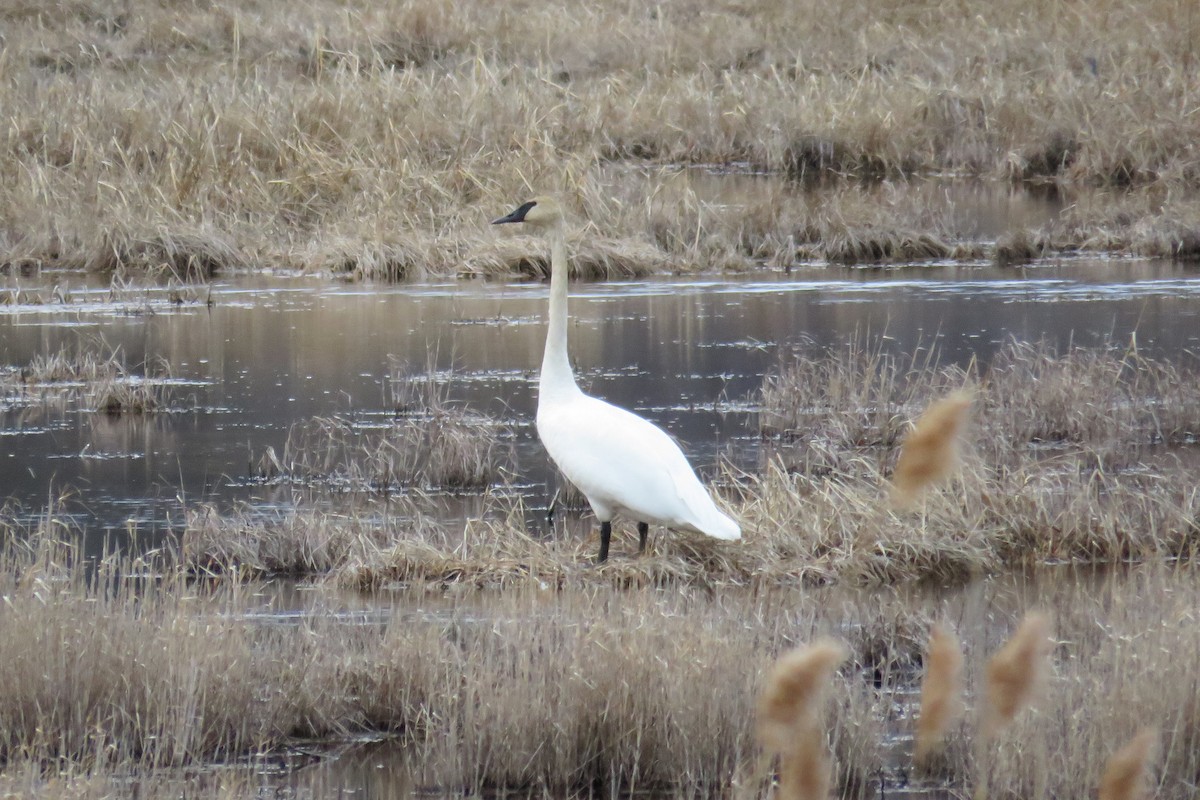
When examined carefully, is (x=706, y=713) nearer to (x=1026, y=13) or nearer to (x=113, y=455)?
(x=113, y=455)

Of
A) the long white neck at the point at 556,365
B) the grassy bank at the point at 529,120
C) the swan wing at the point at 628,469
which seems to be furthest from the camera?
the grassy bank at the point at 529,120

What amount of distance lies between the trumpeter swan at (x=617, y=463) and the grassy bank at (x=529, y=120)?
1009cm

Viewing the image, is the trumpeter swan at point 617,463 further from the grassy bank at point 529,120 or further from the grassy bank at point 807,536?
the grassy bank at point 529,120

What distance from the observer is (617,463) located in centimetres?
664

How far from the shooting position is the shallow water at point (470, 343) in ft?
31.7

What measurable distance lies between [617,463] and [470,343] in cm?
707

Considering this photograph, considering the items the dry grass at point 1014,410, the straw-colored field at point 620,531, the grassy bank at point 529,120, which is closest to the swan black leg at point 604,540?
the straw-colored field at point 620,531

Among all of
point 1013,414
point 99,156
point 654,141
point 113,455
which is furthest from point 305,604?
point 654,141

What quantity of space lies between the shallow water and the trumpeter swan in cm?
149

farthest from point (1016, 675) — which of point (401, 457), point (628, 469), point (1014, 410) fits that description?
point (1014, 410)

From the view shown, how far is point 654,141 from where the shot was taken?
23078 mm

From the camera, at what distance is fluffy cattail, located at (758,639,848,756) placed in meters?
2.04

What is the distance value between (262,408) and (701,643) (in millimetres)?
7027

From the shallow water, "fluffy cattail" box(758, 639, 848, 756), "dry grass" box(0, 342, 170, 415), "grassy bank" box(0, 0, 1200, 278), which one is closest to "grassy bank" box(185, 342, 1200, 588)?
the shallow water
